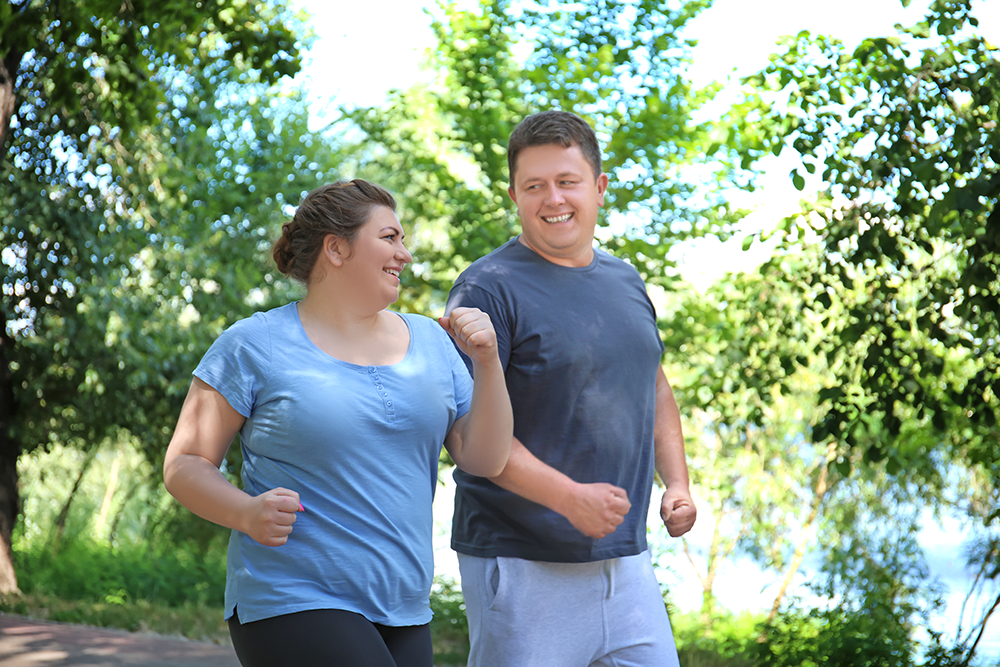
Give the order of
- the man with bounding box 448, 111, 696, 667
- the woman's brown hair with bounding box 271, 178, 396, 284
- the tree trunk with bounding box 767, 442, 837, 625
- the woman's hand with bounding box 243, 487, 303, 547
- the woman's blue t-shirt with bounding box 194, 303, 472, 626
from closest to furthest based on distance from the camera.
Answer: the woman's hand with bounding box 243, 487, 303, 547, the woman's blue t-shirt with bounding box 194, 303, 472, 626, the woman's brown hair with bounding box 271, 178, 396, 284, the man with bounding box 448, 111, 696, 667, the tree trunk with bounding box 767, 442, 837, 625

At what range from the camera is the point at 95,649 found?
235 inches

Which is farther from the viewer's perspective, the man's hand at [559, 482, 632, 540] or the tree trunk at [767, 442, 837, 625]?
the tree trunk at [767, 442, 837, 625]

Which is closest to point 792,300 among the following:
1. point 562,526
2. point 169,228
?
point 562,526

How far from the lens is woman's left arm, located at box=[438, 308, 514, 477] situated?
77.8 inches

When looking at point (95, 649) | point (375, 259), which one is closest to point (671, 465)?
point (375, 259)

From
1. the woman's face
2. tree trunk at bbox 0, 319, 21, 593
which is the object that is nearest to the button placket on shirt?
the woman's face

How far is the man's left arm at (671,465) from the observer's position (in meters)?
2.47

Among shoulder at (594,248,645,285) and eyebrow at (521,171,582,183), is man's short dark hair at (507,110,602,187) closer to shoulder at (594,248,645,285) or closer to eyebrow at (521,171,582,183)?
eyebrow at (521,171,582,183)

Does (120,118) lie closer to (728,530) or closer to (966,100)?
(966,100)

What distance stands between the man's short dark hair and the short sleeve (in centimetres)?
98

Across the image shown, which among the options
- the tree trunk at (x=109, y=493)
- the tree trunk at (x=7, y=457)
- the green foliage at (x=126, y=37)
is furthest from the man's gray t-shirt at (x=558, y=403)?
the tree trunk at (x=109, y=493)

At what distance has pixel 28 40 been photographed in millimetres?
5625

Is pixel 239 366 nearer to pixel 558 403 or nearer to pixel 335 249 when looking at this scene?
pixel 335 249

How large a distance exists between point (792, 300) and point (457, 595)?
154 inches
